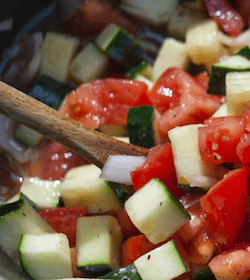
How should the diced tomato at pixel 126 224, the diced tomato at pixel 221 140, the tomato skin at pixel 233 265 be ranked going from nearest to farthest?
the tomato skin at pixel 233 265 → the diced tomato at pixel 221 140 → the diced tomato at pixel 126 224

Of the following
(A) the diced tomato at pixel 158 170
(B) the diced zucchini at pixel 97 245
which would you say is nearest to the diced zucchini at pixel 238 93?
(A) the diced tomato at pixel 158 170

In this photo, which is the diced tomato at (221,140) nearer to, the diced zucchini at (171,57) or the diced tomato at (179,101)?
the diced tomato at (179,101)

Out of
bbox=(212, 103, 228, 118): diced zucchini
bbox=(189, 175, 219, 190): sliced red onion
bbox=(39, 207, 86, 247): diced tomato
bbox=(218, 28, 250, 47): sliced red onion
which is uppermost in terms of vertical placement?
bbox=(218, 28, 250, 47): sliced red onion

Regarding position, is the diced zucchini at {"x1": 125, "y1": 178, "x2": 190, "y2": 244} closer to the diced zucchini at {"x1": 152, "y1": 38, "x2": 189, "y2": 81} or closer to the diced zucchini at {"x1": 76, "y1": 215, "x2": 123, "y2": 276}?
the diced zucchini at {"x1": 76, "y1": 215, "x2": 123, "y2": 276}

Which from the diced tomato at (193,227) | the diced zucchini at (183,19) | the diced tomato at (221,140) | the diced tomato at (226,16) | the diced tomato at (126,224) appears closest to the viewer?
the diced tomato at (221,140)

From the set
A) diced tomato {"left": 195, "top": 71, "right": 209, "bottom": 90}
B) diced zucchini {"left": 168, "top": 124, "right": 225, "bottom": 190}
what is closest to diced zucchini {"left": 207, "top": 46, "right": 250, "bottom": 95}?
diced tomato {"left": 195, "top": 71, "right": 209, "bottom": 90}

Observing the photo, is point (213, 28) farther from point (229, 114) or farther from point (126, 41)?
point (229, 114)
